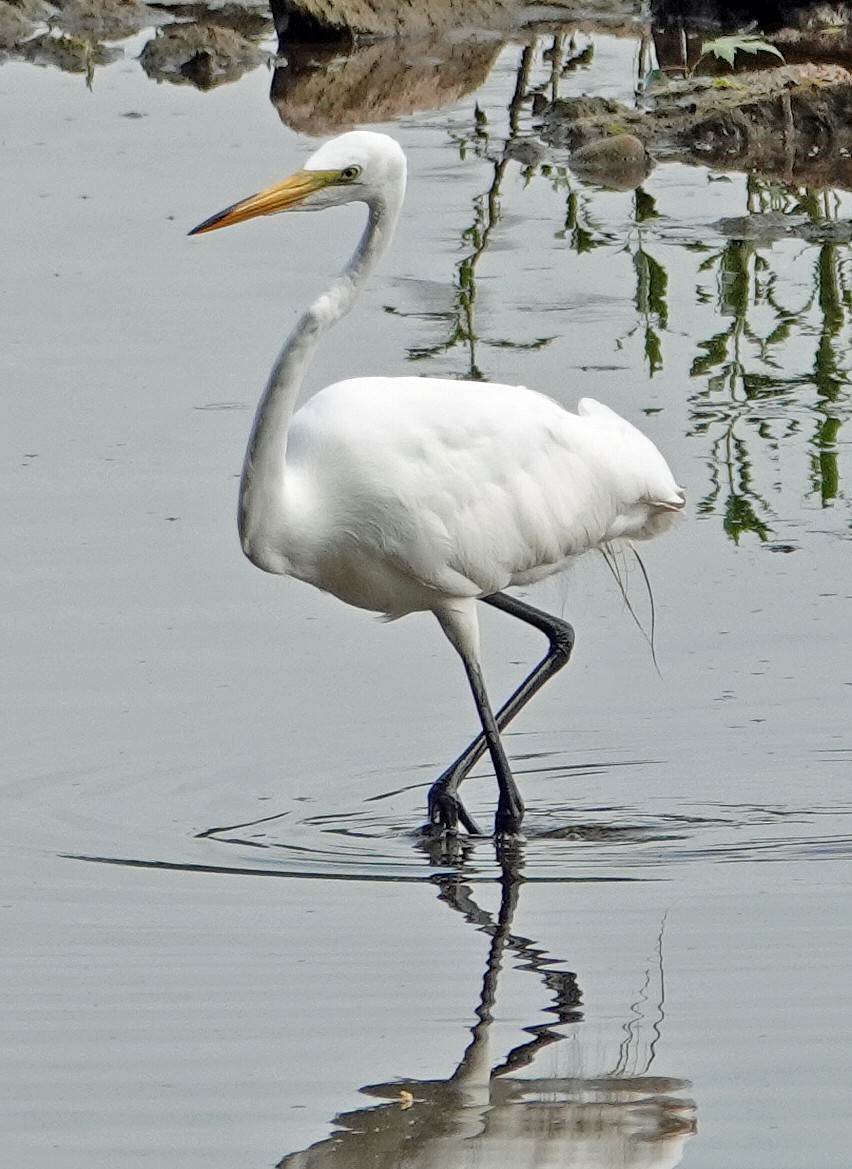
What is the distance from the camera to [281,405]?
4.92m

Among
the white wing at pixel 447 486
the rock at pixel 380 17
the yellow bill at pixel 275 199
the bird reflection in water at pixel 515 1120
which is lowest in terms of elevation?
the bird reflection in water at pixel 515 1120

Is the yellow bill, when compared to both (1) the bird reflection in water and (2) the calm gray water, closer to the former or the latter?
(2) the calm gray water

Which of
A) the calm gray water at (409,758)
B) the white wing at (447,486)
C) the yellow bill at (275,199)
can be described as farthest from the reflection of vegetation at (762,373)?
the yellow bill at (275,199)

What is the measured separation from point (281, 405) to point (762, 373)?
159 inches

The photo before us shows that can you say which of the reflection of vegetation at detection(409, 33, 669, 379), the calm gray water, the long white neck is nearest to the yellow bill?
the long white neck

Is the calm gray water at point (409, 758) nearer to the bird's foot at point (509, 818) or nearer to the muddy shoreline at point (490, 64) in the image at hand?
the bird's foot at point (509, 818)

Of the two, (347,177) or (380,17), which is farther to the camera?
(380,17)

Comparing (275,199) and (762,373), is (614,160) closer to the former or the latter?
(762,373)

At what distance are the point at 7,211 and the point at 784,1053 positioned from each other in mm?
8000

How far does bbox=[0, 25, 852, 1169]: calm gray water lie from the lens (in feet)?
13.2

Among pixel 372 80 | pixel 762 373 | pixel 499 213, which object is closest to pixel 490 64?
pixel 372 80

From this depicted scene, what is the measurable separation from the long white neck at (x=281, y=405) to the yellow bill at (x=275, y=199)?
19cm

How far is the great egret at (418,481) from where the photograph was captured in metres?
5.02

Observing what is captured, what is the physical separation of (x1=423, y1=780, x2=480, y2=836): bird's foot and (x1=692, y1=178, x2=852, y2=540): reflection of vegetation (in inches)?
76.4
